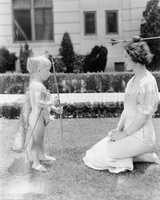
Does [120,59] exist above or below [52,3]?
below

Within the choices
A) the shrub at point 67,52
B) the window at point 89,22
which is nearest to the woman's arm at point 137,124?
the shrub at point 67,52

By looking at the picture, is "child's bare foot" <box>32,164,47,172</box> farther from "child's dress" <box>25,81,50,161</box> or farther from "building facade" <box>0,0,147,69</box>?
"building facade" <box>0,0,147,69</box>

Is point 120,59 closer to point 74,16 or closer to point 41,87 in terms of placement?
point 74,16

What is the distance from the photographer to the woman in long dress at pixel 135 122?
548 centimetres

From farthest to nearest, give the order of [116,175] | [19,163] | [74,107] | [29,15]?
[29,15]
[74,107]
[19,163]
[116,175]

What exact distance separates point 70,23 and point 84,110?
10708 mm

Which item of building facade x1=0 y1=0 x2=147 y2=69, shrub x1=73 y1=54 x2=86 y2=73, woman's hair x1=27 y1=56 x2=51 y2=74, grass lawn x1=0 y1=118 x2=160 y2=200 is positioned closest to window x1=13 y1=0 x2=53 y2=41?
building facade x1=0 y1=0 x2=147 y2=69

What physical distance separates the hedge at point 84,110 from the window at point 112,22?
33.9ft

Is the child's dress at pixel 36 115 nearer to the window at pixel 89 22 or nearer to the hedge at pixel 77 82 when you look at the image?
the hedge at pixel 77 82

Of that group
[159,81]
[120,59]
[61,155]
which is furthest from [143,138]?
[120,59]

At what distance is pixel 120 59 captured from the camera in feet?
64.2

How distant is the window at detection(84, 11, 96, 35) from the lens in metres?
20.5

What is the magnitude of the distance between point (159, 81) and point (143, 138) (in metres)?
8.66

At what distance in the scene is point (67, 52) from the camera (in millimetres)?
19344
